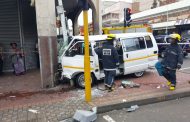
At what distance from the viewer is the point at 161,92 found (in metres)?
6.95

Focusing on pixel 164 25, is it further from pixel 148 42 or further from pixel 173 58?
pixel 173 58

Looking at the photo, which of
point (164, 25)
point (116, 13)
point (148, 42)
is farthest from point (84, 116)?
point (116, 13)

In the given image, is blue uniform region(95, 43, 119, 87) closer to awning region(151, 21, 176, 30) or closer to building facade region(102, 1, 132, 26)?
awning region(151, 21, 176, 30)

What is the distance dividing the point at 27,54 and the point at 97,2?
16.2ft

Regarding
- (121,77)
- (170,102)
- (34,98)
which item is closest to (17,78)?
(34,98)

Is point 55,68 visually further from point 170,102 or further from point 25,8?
→ point 25,8

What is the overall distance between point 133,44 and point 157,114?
3.87m

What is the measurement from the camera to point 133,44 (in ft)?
29.3

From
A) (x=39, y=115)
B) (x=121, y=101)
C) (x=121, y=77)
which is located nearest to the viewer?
(x=39, y=115)

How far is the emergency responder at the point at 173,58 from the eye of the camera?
7.02 meters

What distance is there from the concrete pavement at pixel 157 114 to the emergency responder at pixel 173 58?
41.3 inches

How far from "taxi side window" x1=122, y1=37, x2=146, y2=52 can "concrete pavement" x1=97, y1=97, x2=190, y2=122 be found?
2.93 m

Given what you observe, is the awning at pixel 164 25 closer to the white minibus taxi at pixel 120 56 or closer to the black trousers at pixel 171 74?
the white minibus taxi at pixel 120 56

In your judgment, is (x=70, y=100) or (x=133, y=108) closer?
(x=133, y=108)
